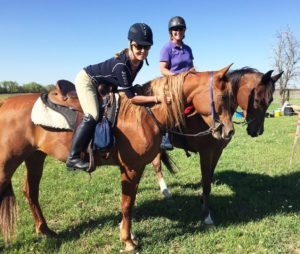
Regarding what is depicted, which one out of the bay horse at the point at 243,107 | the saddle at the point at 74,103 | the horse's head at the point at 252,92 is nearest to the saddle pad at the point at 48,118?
the saddle at the point at 74,103

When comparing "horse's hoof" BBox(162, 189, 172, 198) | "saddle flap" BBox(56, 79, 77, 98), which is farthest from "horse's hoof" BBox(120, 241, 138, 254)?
"horse's hoof" BBox(162, 189, 172, 198)

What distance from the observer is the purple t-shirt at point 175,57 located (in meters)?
5.28

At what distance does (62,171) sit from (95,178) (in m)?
1.25

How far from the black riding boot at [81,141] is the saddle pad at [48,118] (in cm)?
22

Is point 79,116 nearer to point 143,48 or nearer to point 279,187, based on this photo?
point 143,48

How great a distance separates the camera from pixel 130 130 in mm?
3869

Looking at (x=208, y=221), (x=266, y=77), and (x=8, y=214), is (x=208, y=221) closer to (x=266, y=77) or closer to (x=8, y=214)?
(x=266, y=77)

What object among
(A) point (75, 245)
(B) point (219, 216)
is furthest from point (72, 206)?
(B) point (219, 216)

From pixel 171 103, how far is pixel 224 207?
8.11 feet

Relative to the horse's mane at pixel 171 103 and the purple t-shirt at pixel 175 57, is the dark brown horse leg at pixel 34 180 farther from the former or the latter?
the purple t-shirt at pixel 175 57

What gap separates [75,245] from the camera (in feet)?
13.7

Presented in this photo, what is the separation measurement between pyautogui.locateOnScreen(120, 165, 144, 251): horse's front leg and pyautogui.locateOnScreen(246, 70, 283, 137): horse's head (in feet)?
6.96

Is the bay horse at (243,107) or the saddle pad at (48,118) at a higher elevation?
the saddle pad at (48,118)

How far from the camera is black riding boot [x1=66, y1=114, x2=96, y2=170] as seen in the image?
12.4ft
